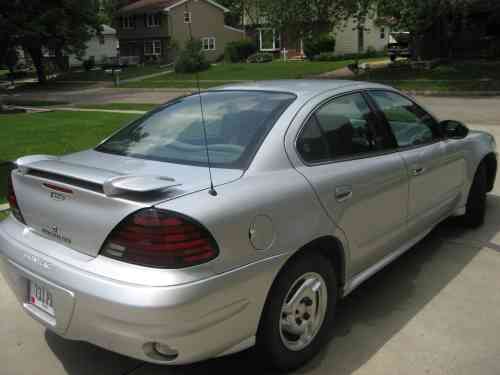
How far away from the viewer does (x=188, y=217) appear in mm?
2473

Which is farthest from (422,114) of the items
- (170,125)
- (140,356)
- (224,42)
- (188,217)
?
(224,42)

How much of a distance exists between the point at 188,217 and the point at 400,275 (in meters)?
2.43

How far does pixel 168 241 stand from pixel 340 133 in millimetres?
1504

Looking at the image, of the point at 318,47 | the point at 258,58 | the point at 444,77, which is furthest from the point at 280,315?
the point at 258,58

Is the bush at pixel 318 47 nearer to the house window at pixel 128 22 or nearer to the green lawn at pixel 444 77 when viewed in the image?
the green lawn at pixel 444 77

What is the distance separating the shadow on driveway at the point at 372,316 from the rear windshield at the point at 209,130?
3.77 ft

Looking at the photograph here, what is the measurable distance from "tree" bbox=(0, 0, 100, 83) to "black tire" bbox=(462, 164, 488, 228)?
114 feet

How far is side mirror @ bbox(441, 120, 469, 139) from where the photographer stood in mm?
4465

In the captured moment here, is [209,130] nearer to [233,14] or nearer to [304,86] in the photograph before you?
[304,86]

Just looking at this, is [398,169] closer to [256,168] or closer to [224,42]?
[256,168]

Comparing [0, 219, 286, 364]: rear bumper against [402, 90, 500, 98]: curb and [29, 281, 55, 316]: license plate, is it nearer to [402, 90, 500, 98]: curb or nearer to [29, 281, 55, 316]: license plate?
[29, 281, 55, 316]: license plate

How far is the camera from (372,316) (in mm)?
3688

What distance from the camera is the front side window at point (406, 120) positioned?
3.99 metres

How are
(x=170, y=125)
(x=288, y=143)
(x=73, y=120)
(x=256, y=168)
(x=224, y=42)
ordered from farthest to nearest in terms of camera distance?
1. (x=224, y=42)
2. (x=73, y=120)
3. (x=170, y=125)
4. (x=288, y=143)
5. (x=256, y=168)
